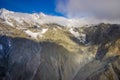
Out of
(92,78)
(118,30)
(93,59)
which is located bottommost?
(92,78)

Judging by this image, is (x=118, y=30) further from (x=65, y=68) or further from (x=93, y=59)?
(x=65, y=68)

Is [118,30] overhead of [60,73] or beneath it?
overhead

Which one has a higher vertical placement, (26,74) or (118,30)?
(118,30)

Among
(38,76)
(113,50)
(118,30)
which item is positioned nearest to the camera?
(113,50)

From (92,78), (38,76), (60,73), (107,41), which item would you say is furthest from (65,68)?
(92,78)

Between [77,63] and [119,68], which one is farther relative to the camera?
[77,63]

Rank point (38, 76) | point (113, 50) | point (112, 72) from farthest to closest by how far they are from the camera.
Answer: point (38, 76), point (113, 50), point (112, 72)

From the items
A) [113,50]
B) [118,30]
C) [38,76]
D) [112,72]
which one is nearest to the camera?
[112,72]

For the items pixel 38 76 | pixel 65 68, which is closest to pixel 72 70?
pixel 65 68

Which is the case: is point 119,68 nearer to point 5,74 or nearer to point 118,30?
point 118,30
